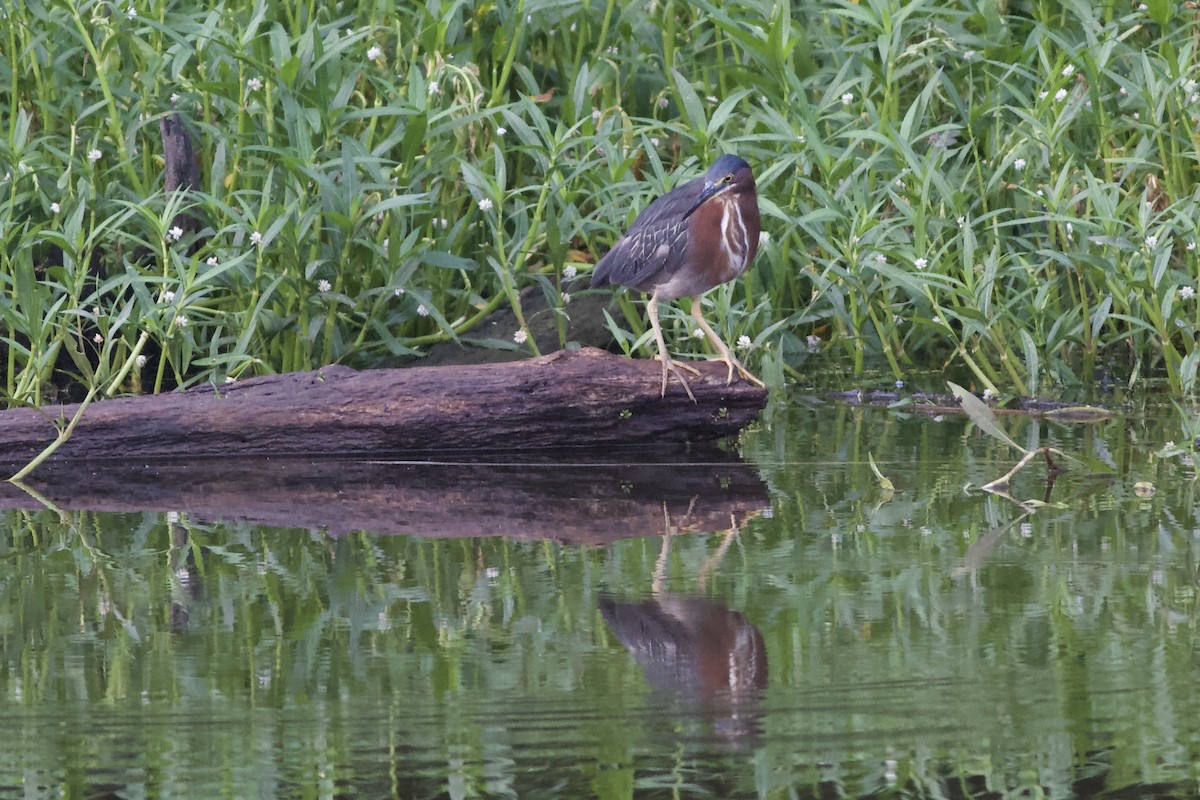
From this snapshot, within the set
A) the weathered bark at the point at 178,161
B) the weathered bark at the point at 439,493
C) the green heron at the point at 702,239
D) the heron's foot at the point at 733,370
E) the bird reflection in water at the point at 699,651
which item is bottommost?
the bird reflection in water at the point at 699,651

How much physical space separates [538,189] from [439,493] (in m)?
2.28

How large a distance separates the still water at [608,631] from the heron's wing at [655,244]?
67 cm

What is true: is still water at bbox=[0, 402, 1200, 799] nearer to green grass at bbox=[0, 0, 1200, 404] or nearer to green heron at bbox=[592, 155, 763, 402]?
green heron at bbox=[592, 155, 763, 402]

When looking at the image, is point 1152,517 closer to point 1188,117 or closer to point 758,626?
point 758,626

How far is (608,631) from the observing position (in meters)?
3.17

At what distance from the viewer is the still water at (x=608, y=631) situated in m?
2.44

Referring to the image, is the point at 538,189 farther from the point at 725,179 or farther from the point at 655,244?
the point at 725,179

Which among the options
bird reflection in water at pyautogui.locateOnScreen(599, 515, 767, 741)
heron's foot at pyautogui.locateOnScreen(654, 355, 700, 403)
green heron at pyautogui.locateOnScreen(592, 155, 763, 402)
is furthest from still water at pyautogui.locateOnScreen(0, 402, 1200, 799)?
green heron at pyautogui.locateOnScreen(592, 155, 763, 402)

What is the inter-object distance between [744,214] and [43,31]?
3.26 meters

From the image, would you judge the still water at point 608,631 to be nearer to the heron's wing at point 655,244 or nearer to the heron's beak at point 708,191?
the heron's wing at point 655,244

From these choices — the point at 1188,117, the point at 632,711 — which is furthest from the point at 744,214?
the point at 632,711

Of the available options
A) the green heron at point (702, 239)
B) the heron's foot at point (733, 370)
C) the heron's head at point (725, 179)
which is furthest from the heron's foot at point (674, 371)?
the heron's head at point (725, 179)

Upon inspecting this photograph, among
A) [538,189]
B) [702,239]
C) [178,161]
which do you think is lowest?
[702,239]

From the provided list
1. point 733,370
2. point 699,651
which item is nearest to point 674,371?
point 733,370
